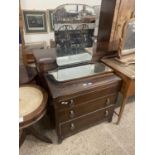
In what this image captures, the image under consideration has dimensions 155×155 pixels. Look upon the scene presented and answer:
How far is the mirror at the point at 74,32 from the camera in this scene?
1.23m

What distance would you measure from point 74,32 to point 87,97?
1.94ft

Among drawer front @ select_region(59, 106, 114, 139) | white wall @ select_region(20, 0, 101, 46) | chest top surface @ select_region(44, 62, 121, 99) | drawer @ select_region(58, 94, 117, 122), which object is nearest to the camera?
chest top surface @ select_region(44, 62, 121, 99)

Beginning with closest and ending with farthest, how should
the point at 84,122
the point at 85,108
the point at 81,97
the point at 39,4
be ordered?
the point at 81,97 → the point at 85,108 → the point at 84,122 → the point at 39,4

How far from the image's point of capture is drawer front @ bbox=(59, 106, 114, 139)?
1345 millimetres

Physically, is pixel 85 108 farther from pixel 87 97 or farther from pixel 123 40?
pixel 123 40

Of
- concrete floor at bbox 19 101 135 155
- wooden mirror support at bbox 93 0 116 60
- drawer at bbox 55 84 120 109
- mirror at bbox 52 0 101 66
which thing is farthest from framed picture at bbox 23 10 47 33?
concrete floor at bbox 19 101 135 155

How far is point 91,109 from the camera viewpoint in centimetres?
138

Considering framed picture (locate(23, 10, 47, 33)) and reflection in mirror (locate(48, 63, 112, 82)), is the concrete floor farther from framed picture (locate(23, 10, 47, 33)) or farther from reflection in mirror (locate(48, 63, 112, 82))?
framed picture (locate(23, 10, 47, 33))

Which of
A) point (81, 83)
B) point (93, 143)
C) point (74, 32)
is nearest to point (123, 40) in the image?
point (74, 32)

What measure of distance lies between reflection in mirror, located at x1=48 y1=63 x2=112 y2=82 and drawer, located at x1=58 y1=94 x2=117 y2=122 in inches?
9.8

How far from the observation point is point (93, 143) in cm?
146
